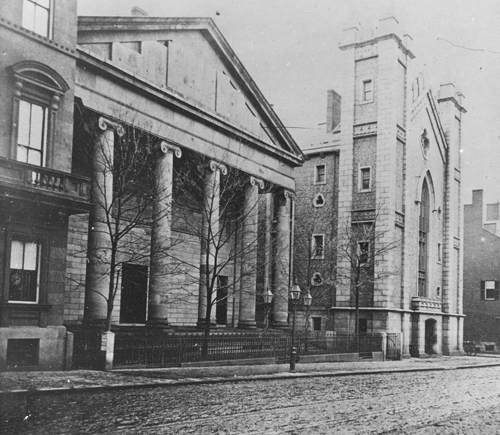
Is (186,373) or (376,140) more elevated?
(376,140)

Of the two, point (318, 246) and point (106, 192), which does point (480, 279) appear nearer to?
point (318, 246)

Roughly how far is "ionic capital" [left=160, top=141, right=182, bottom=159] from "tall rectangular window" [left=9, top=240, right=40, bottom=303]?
29.8ft

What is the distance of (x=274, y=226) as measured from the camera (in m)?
39.8

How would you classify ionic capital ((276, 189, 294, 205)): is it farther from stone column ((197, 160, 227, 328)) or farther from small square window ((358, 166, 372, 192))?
stone column ((197, 160, 227, 328))

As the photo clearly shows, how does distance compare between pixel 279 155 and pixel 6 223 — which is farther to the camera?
pixel 279 155

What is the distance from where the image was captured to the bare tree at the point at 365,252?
132 ft

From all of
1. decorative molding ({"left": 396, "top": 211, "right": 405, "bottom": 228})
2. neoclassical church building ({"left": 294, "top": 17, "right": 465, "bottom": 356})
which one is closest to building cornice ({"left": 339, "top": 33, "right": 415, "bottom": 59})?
neoclassical church building ({"left": 294, "top": 17, "right": 465, "bottom": 356})

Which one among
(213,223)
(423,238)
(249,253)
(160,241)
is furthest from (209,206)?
(423,238)

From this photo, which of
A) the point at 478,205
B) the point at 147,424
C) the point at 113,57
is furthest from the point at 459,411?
the point at 478,205

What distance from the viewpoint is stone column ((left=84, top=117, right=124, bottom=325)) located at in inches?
930

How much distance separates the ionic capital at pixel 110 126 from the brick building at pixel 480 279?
3952 cm

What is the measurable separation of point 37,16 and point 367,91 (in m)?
27.0

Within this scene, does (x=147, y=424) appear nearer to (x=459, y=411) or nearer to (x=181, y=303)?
(x=459, y=411)

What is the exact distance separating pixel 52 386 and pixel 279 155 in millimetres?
23698
